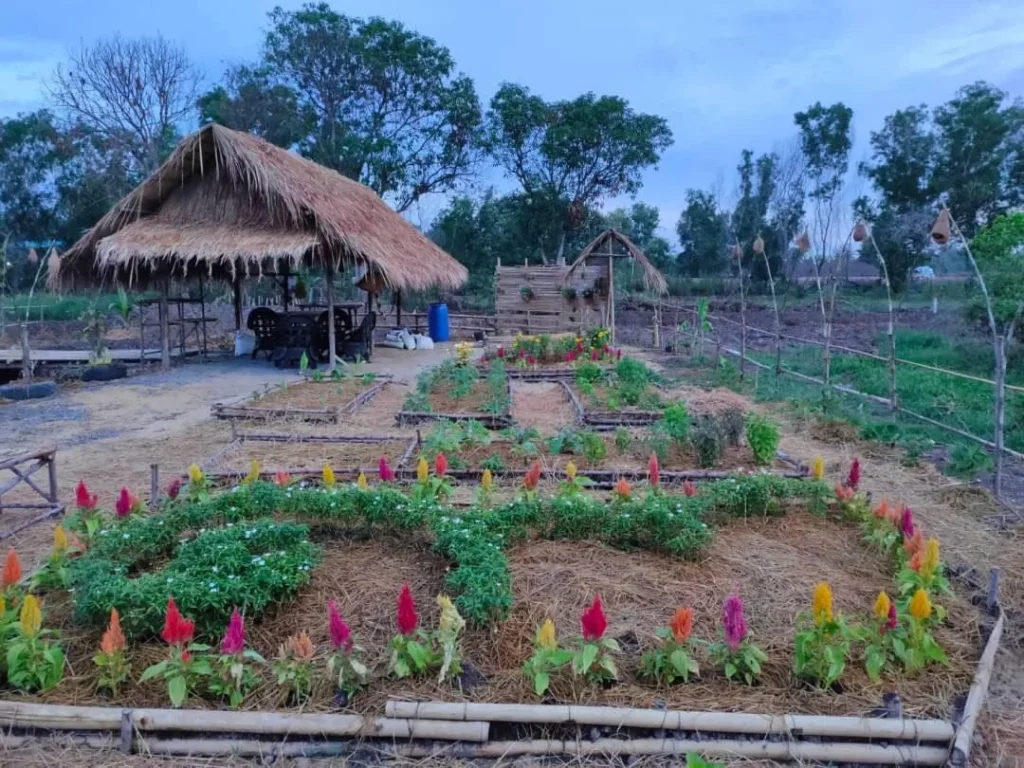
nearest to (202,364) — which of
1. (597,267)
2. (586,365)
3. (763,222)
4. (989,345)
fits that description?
(586,365)

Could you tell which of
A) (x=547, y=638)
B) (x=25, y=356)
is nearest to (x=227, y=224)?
(x=25, y=356)

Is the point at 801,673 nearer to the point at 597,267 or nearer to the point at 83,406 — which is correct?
the point at 83,406

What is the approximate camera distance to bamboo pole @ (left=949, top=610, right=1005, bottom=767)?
7.79ft

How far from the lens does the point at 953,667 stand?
288cm

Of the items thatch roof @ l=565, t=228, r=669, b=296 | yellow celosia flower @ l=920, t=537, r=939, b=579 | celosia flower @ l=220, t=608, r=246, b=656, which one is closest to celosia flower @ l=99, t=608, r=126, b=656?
celosia flower @ l=220, t=608, r=246, b=656

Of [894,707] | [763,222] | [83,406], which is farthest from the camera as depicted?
[763,222]

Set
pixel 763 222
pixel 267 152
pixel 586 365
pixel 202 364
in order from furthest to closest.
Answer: pixel 763 222 < pixel 202 364 < pixel 267 152 < pixel 586 365

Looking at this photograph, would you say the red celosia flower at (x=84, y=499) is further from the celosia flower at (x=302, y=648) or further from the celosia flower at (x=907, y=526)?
the celosia flower at (x=907, y=526)

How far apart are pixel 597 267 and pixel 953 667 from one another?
574 inches

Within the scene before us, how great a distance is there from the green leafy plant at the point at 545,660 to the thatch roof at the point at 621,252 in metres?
12.2

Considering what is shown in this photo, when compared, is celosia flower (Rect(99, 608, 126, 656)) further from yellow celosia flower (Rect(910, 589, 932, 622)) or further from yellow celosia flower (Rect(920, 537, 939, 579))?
yellow celosia flower (Rect(920, 537, 939, 579))

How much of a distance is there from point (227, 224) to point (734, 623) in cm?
1164

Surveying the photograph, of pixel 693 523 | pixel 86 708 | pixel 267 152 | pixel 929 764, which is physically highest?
pixel 267 152

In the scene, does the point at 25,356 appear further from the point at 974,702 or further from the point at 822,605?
the point at 974,702
